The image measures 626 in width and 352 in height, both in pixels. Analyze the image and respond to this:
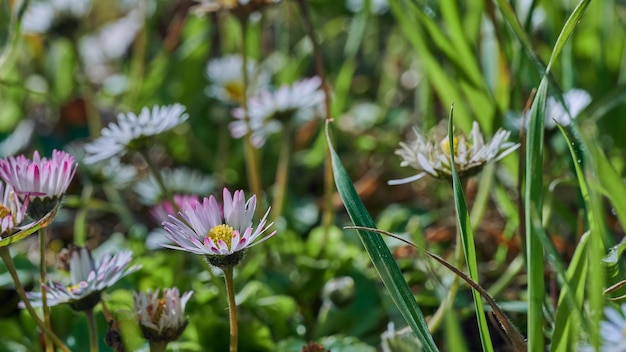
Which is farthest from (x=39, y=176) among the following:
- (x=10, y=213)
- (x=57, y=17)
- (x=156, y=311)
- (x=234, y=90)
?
(x=57, y=17)

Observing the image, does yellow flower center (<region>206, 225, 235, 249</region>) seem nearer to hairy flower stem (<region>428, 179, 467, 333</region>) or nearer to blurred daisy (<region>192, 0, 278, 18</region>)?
hairy flower stem (<region>428, 179, 467, 333</region>)

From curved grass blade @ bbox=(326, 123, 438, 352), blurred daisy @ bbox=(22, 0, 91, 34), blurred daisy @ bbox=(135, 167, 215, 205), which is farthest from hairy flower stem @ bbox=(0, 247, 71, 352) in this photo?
blurred daisy @ bbox=(22, 0, 91, 34)

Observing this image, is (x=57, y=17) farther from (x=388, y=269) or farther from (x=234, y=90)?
(x=388, y=269)

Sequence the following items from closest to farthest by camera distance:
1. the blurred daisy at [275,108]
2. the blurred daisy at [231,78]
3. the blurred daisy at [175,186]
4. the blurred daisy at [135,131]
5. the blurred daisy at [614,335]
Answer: the blurred daisy at [614,335] < the blurred daisy at [135,131] < the blurred daisy at [275,108] < the blurred daisy at [175,186] < the blurred daisy at [231,78]

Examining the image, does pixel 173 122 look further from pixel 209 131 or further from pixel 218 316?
pixel 209 131

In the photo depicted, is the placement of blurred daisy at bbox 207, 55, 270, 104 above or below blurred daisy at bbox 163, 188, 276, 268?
below

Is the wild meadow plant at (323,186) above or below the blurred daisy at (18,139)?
above

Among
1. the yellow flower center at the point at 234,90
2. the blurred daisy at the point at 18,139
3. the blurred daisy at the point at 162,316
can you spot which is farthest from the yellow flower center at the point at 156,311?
the blurred daisy at the point at 18,139

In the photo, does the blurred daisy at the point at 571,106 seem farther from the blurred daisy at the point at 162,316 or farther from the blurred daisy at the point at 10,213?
the blurred daisy at the point at 10,213
